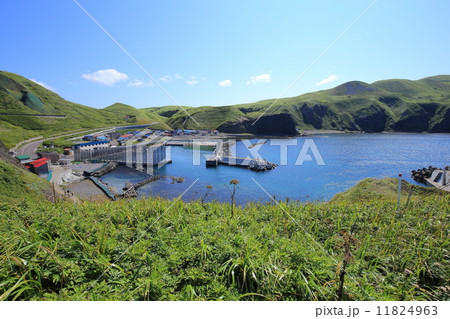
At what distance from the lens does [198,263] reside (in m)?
2.99

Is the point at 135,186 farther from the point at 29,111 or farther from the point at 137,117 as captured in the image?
the point at 137,117

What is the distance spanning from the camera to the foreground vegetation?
2422mm

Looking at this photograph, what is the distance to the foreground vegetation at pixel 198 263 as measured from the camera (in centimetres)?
242

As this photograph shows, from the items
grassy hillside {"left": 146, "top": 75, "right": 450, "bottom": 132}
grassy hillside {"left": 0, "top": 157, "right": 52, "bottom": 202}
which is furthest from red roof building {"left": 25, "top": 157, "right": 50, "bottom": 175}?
grassy hillside {"left": 146, "top": 75, "right": 450, "bottom": 132}

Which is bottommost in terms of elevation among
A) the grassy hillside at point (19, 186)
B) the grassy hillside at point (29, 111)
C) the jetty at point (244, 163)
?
the jetty at point (244, 163)

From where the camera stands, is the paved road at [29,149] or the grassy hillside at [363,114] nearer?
the paved road at [29,149]

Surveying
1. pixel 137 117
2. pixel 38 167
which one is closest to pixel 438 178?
pixel 38 167

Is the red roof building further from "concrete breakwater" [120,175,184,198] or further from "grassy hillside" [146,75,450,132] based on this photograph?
"grassy hillside" [146,75,450,132]

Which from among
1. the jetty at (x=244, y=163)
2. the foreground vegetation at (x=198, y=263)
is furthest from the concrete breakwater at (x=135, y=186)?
the foreground vegetation at (x=198, y=263)

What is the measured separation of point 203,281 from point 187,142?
3474 inches

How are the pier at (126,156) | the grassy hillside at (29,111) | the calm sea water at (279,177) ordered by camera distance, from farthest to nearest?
the grassy hillside at (29,111), the pier at (126,156), the calm sea water at (279,177)

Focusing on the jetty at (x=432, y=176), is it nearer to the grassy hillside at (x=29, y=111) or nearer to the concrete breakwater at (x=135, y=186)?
the concrete breakwater at (x=135, y=186)

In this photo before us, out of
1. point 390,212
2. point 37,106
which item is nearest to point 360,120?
point 390,212
